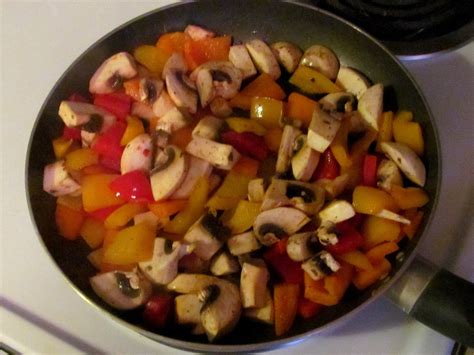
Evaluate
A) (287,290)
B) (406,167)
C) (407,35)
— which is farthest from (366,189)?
(407,35)

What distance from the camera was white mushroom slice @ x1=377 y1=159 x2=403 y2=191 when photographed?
88cm

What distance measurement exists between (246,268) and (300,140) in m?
0.22

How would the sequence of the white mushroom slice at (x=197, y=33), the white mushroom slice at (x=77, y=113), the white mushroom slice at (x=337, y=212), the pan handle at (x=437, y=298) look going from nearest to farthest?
the pan handle at (x=437, y=298) < the white mushroom slice at (x=337, y=212) < the white mushroom slice at (x=77, y=113) < the white mushroom slice at (x=197, y=33)

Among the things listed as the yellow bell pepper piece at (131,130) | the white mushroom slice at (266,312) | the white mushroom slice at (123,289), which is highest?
the yellow bell pepper piece at (131,130)

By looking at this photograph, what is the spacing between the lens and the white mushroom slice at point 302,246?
83cm

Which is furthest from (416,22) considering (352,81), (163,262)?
(163,262)

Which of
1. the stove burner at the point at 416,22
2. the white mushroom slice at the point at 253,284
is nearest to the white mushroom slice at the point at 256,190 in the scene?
the white mushroom slice at the point at 253,284

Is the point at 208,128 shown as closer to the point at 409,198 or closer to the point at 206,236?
the point at 206,236

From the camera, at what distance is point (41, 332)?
837 mm

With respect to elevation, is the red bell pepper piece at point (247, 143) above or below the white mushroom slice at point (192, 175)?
above

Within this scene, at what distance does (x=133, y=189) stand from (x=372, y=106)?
0.38 metres

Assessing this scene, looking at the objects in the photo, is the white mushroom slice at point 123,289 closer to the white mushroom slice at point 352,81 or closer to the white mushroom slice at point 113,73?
the white mushroom slice at point 113,73

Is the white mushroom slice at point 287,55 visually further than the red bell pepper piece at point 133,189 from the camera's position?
Yes

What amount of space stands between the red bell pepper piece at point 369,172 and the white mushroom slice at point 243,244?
184 mm
